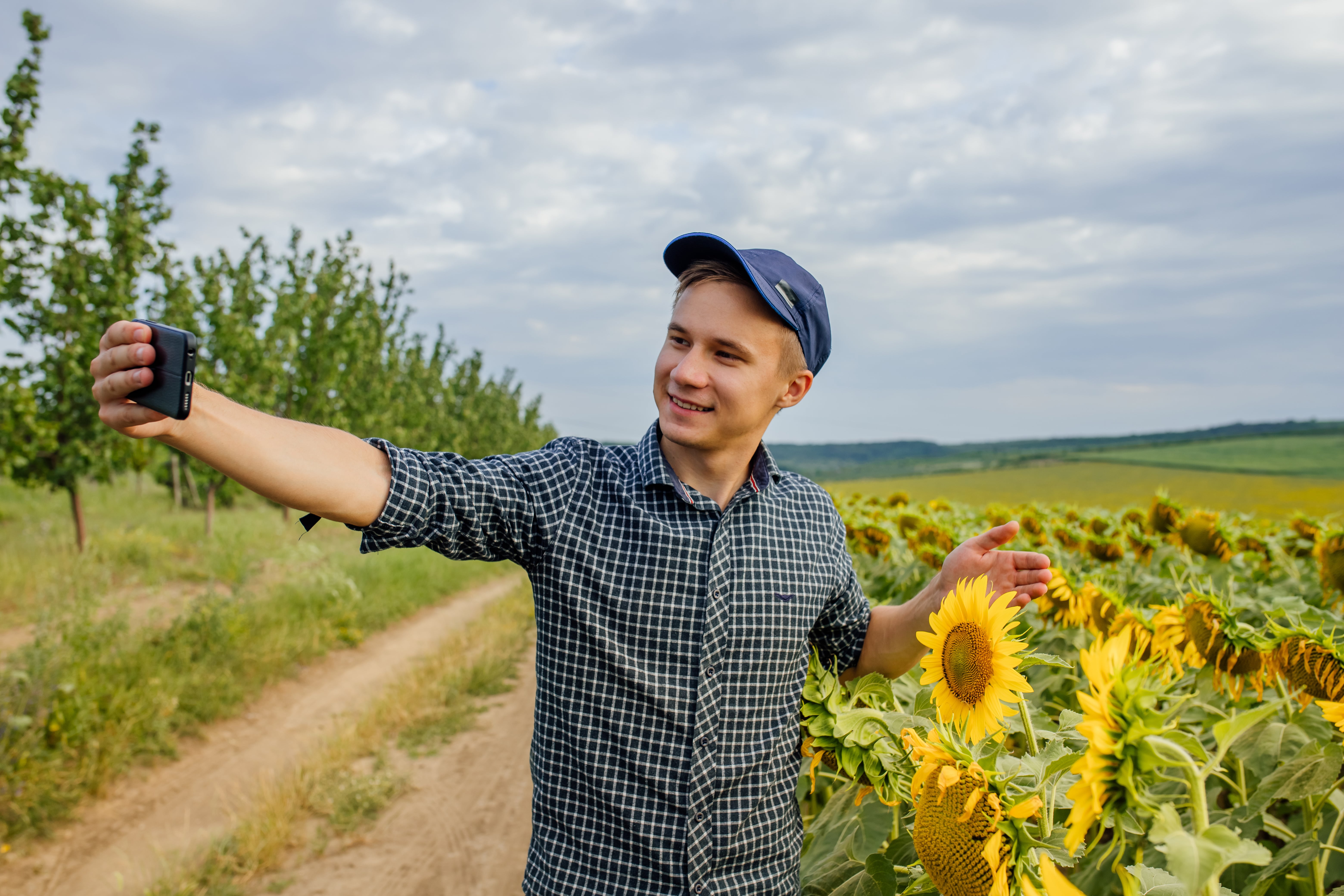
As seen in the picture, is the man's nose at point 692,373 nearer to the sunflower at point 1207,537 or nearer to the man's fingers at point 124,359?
the man's fingers at point 124,359

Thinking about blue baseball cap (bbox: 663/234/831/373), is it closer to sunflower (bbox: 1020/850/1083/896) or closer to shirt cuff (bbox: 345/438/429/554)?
shirt cuff (bbox: 345/438/429/554)

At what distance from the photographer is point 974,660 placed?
1455 mm

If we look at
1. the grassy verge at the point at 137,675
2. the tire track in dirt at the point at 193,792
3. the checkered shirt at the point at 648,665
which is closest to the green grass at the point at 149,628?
the grassy verge at the point at 137,675

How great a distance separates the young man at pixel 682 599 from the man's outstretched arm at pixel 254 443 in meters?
0.11

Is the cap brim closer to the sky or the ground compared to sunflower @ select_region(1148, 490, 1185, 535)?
closer to the sky

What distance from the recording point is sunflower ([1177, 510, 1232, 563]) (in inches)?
151

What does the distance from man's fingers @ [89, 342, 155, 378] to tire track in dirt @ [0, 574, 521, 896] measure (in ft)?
14.3

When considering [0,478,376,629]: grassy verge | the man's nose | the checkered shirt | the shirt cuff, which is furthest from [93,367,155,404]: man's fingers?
[0,478,376,629]: grassy verge

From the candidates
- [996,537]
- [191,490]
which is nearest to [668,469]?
[996,537]

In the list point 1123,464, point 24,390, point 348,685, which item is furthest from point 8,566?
point 1123,464

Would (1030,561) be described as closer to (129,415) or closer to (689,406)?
(689,406)

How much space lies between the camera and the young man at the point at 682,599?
181cm

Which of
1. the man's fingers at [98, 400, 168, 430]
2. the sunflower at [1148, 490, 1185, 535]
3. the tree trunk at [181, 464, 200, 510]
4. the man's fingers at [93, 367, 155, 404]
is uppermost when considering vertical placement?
the man's fingers at [93, 367, 155, 404]

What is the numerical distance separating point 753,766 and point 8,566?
1116cm
